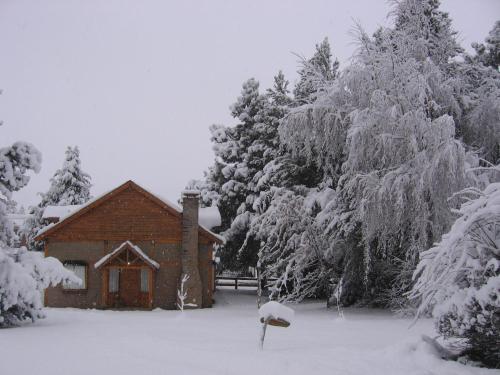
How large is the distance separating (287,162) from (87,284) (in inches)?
433

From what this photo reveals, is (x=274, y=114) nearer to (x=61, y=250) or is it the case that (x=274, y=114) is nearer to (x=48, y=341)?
(x=61, y=250)

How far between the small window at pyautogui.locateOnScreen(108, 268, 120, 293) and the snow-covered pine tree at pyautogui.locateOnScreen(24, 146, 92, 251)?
17.1 meters

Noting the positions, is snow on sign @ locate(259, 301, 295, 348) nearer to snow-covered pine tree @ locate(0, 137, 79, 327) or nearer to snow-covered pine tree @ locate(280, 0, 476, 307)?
snow-covered pine tree @ locate(280, 0, 476, 307)

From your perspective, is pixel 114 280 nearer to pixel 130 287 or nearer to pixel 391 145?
pixel 130 287

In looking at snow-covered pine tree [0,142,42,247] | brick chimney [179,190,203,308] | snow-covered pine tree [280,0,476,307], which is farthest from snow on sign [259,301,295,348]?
brick chimney [179,190,203,308]

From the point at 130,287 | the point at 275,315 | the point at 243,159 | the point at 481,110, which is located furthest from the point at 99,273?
the point at 481,110

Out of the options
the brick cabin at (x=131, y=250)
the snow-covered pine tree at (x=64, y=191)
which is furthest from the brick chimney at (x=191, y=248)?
the snow-covered pine tree at (x=64, y=191)

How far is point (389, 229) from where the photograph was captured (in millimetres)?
16078

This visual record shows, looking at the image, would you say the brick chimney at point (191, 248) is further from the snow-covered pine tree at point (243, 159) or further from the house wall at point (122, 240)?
the snow-covered pine tree at point (243, 159)

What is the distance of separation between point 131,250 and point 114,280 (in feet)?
5.73

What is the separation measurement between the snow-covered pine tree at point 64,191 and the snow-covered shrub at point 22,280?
2472 centimetres

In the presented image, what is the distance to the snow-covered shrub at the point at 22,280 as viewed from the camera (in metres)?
13.5

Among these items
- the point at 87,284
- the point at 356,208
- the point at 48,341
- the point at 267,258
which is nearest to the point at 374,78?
the point at 356,208

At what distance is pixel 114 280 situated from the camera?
23.1m
